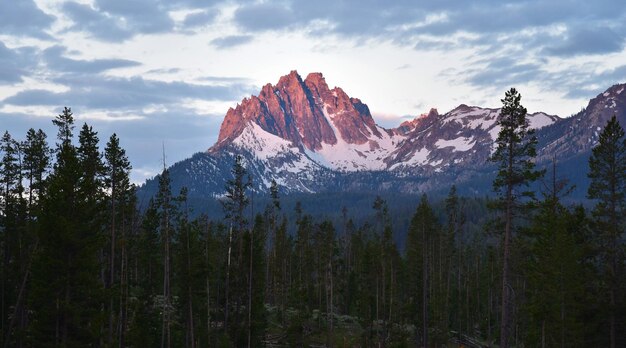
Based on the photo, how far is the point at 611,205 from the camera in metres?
42.3

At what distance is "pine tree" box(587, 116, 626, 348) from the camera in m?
41.7

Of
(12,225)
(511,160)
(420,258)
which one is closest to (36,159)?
(12,225)

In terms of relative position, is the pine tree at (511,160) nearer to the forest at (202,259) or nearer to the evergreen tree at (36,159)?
the forest at (202,259)

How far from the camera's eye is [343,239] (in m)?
145

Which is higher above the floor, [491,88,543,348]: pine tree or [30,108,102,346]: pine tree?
[491,88,543,348]: pine tree

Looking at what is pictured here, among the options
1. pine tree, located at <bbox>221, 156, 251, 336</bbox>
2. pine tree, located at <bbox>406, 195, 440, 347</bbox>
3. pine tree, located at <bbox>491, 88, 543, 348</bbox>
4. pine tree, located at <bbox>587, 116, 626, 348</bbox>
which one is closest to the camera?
pine tree, located at <bbox>491, 88, 543, 348</bbox>

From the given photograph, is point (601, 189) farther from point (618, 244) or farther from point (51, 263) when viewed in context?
point (51, 263)

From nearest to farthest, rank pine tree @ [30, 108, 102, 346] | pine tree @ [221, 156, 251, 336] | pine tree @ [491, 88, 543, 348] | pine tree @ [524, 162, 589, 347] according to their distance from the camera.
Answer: pine tree @ [30, 108, 102, 346] → pine tree @ [491, 88, 543, 348] → pine tree @ [524, 162, 589, 347] → pine tree @ [221, 156, 251, 336]

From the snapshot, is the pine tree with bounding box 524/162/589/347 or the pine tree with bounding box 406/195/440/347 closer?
the pine tree with bounding box 524/162/589/347

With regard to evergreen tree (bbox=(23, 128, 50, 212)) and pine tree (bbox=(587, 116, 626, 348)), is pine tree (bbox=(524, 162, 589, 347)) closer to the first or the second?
pine tree (bbox=(587, 116, 626, 348))

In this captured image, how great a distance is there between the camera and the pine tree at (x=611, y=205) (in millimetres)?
41688

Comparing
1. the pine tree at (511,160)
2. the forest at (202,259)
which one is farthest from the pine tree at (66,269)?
the pine tree at (511,160)

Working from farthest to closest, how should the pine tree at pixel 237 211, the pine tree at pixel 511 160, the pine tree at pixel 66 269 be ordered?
the pine tree at pixel 237 211 → the pine tree at pixel 511 160 → the pine tree at pixel 66 269

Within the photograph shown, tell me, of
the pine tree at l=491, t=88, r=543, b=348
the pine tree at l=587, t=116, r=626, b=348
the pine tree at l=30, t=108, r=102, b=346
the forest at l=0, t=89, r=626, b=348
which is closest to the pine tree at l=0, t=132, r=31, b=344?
the forest at l=0, t=89, r=626, b=348
